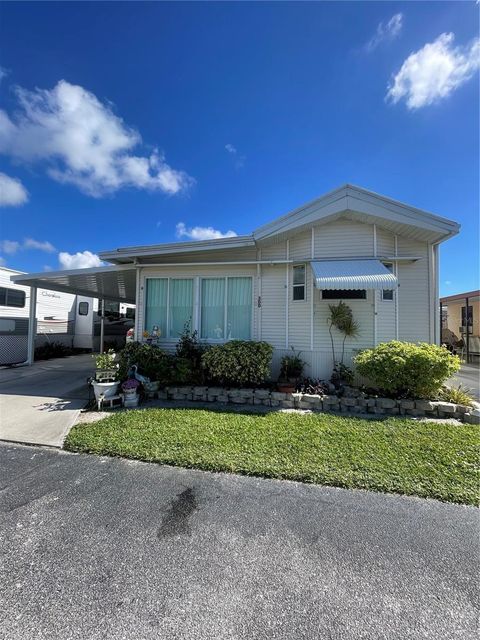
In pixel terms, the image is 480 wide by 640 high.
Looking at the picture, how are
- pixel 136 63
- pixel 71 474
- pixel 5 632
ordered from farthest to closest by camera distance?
pixel 136 63, pixel 71 474, pixel 5 632

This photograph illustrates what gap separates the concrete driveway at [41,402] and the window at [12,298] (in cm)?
333

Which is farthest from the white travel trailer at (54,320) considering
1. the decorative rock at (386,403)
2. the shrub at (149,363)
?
the decorative rock at (386,403)

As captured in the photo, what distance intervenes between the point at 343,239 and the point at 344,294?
1589 mm

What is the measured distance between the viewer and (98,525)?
262 centimetres

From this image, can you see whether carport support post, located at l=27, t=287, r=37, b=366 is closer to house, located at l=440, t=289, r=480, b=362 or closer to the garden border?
the garden border

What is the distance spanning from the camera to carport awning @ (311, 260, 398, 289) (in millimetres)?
6379

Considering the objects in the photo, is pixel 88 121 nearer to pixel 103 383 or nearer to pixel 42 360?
pixel 103 383

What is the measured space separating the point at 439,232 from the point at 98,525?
8464 millimetres

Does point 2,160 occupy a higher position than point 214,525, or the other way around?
point 2,160

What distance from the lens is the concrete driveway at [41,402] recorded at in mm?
4910

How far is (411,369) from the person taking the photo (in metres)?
5.70

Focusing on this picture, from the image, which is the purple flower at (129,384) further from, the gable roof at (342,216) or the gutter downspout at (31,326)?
the gutter downspout at (31,326)

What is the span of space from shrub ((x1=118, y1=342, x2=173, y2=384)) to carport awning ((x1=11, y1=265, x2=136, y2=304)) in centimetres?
323

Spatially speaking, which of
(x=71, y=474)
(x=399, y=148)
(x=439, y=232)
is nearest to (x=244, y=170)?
(x=399, y=148)
